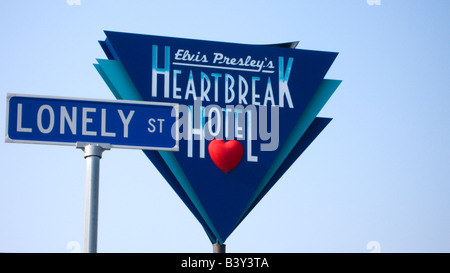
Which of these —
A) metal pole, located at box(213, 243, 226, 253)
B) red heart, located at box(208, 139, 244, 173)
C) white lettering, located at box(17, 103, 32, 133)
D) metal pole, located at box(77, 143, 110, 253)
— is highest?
red heart, located at box(208, 139, 244, 173)

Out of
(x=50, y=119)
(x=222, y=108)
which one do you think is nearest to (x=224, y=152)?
(x=222, y=108)

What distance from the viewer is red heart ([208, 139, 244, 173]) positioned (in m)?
14.1

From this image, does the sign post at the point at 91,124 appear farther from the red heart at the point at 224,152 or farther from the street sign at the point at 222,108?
the red heart at the point at 224,152

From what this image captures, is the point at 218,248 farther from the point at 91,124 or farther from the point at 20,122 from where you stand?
the point at 20,122

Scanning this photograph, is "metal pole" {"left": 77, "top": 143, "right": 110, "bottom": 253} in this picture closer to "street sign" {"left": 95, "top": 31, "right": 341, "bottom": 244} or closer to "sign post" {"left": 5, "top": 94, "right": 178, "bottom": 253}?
"sign post" {"left": 5, "top": 94, "right": 178, "bottom": 253}

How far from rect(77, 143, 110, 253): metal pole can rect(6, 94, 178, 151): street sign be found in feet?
0.35

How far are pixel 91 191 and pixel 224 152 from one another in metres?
8.97

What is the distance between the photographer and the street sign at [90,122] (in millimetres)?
5469

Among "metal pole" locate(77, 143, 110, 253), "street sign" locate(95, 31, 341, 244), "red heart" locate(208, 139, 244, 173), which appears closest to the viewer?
"metal pole" locate(77, 143, 110, 253)

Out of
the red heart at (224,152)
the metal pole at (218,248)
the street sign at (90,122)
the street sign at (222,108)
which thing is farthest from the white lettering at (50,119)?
the metal pole at (218,248)

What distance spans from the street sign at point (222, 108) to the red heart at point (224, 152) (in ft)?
0.06

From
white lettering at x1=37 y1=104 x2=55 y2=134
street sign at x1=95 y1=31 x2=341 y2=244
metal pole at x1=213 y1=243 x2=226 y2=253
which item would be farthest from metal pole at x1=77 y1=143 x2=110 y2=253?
metal pole at x1=213 y1=243 x2=226 y2=253

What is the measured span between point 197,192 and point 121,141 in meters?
8.48
